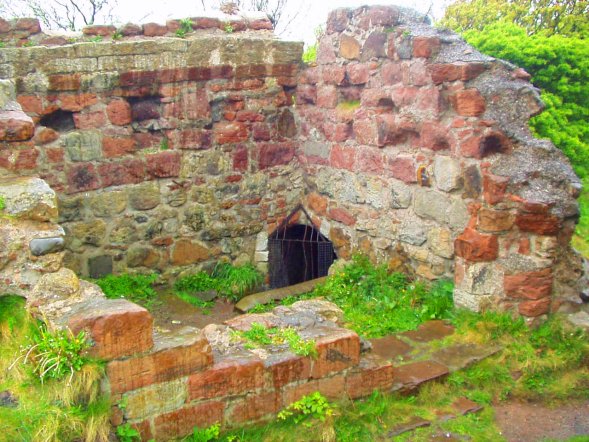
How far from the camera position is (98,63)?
19.1ft

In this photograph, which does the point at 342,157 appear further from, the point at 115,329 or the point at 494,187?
the point at 115,329

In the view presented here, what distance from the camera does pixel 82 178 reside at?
594 centimetres

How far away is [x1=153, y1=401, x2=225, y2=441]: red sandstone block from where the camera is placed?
3299mm

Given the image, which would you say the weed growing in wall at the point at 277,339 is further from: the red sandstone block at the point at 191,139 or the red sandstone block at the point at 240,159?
the red sandstone block at the point at 240,159

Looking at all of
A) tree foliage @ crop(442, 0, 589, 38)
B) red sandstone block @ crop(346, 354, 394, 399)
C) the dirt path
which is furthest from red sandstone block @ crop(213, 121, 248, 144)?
tree foliage @ crop(442, 0, 589, 38)

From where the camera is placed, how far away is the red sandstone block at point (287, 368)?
11.7ft

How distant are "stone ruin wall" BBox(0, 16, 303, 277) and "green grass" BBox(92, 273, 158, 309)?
0.41 ft

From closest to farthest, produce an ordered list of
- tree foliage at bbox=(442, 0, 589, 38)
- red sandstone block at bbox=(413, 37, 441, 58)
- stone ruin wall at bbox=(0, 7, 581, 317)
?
stone ruin wall at bbox=(0, 7, 581, 317) < red sandstone block at bbox=(413, 37, 441, 58) < tree foliage at bbox=(442, 0, 589, 38)

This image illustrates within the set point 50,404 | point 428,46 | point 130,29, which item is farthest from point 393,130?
point 50,404

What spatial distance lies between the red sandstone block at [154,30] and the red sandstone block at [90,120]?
0.92 m

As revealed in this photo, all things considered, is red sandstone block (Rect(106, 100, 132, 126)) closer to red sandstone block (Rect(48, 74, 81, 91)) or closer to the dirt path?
red sandstone block (Rect(48, 74, 81, 91))

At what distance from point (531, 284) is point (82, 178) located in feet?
13.3

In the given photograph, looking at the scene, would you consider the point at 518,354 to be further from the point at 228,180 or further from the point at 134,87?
the point at 134,87

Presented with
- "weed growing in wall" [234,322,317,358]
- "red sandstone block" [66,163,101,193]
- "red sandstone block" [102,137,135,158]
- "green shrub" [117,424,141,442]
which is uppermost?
"red sandstone block" [102,137,135,158]
